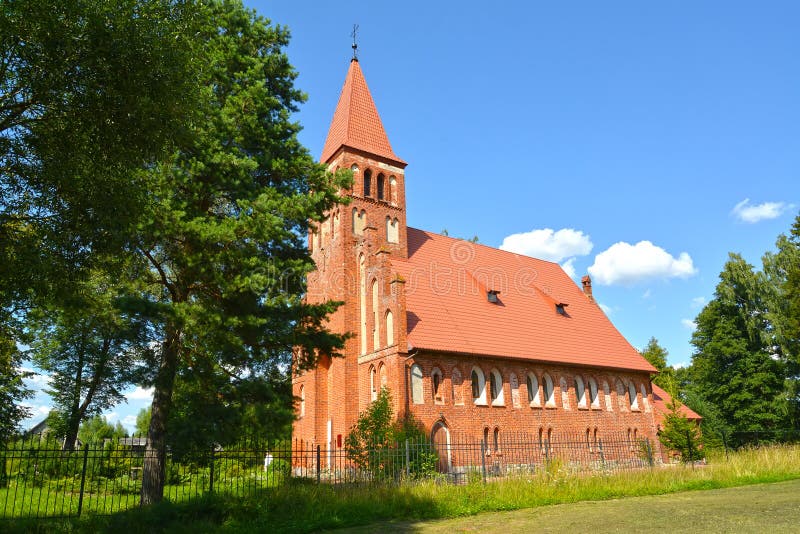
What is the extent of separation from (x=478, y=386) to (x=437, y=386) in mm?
2226

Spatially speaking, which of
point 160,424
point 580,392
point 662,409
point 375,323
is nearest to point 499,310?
point 580,392

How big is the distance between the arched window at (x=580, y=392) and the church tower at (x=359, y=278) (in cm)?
1017

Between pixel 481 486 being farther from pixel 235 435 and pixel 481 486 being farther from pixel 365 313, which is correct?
pixel 365 313

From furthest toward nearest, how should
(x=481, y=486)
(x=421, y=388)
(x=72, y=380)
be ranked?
1. (x=72, y=380)
2. (x=421, y=388)
3. (x=481, y=486)

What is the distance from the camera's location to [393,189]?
26.4m

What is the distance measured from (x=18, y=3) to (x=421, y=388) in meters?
16.4

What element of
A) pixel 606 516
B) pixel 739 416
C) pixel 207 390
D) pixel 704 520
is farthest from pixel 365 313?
pixel 739 416

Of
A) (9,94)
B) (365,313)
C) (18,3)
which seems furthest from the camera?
(365,313)

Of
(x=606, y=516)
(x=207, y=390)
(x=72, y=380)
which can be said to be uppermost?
(x=72, y=380)

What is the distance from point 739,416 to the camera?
1336 inches

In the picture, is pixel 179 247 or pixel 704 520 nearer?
pixel 704 520

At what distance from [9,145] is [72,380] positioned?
78.4 ft

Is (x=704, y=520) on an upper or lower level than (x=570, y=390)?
lower

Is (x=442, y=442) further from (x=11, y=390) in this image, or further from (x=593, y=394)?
(x=11, y=390)
